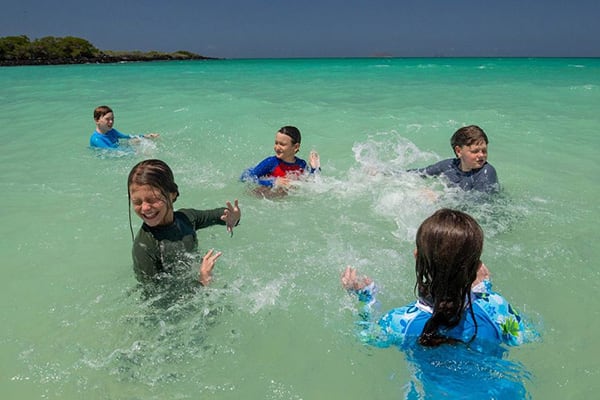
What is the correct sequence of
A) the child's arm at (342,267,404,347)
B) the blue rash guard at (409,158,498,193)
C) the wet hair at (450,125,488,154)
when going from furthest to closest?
the blue rash guard at (409,158,498,193) → the wet hair at (450,125,488,154) → the child's arm at (342,267,404,347)

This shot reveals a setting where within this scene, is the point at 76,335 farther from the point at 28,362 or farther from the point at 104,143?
the point at 104,143

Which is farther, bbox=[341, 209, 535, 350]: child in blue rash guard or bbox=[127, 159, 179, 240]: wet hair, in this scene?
bbox=[127, 159, 179, 240]: wet hair

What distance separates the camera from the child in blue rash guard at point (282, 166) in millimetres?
5945

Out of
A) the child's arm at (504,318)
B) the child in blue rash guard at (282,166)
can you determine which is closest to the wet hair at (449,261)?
the child's arm at (504,318)

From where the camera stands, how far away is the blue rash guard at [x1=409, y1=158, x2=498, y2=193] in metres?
5.29

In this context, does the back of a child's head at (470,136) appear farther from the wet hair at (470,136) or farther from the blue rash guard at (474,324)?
the blue rash guard at (474,324)

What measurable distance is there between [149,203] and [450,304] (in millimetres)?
1946

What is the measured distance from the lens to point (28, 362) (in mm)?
2842

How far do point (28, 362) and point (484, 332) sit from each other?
272 cm

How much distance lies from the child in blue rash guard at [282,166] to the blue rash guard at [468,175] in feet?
5.28

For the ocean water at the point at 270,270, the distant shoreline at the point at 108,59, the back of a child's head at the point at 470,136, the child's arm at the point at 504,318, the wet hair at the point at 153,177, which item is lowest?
the ocean water at the point at 270,270

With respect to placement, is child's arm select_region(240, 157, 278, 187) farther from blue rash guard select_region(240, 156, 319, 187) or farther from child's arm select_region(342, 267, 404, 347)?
child's arm select_region(342, 267, 404, 347)

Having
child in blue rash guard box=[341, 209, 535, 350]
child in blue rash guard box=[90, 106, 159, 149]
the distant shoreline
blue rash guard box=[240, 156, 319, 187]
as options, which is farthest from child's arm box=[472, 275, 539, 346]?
the distant shoreline

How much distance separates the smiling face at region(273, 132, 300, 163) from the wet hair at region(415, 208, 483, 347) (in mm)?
3947
